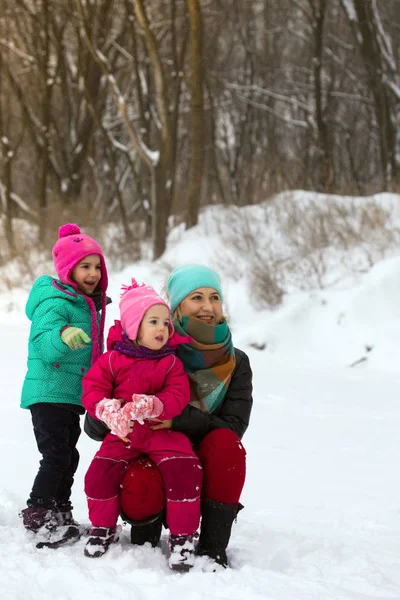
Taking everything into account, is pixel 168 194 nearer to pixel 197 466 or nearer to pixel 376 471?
pixel 376 471

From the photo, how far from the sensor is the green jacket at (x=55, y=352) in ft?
10.5

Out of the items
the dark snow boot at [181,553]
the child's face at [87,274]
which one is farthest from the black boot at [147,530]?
the child's face at [87,274]

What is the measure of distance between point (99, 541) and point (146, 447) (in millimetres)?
367

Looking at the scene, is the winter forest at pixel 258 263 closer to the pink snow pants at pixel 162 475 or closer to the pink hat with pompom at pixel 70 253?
the pink snow pants at pixel 162 475

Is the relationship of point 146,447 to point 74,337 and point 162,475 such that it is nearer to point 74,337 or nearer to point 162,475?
point 162,475

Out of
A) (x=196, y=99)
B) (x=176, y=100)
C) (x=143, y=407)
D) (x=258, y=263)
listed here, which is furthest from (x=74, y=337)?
(x=176, y=100)

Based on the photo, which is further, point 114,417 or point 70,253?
point 70,253

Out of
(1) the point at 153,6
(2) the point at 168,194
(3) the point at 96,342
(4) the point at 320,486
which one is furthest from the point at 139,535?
(1) the point at 153,6

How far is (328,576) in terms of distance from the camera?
278 centimetres

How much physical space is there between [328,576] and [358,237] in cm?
678

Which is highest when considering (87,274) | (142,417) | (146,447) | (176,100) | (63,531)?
(176,100)

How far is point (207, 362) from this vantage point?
3.00 meters

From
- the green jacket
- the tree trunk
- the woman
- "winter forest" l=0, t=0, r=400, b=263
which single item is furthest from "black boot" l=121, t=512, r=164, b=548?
the tree trunk

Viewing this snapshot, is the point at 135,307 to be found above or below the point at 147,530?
above
